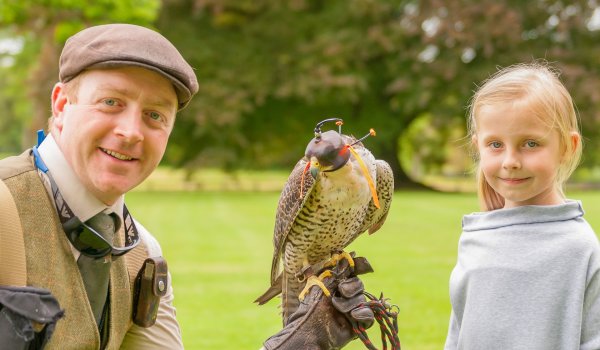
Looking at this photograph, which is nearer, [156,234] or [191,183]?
[156,234]

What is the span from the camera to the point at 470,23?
2095cm

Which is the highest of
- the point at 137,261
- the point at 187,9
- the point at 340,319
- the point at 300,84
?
the point at 187,9

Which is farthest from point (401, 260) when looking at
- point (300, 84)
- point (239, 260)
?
point (300, 84)

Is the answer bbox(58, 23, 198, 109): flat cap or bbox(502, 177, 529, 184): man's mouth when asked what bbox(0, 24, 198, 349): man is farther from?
bbox(502, 177, 529, 184): man's mouth

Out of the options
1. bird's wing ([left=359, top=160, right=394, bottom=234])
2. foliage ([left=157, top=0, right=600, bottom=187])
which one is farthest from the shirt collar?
foliage ([left=157, top=0, right=600, bottom=187])

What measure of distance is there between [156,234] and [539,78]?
1025 centimetres

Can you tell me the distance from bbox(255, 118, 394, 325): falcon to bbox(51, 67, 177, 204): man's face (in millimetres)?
576

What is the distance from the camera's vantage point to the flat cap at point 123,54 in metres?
2.10

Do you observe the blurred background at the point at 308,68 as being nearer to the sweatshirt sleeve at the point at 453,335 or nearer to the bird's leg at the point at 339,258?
the bird's leg at the point at 339,258

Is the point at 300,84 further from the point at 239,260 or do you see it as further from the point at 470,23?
the point at 239,260

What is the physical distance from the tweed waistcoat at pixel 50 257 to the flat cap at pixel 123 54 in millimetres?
325

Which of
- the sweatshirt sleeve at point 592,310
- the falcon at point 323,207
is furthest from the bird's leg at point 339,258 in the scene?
the sweatshirt sleeve at point 592,310

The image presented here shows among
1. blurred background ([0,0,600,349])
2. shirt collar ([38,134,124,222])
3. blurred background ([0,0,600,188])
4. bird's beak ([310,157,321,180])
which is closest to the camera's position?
shirt collar ([38,134,124,222])

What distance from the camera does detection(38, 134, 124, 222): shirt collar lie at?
2.20 meters
